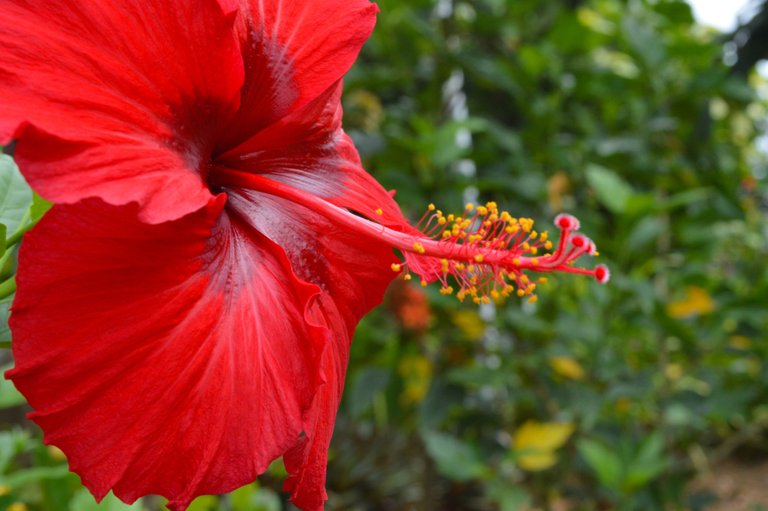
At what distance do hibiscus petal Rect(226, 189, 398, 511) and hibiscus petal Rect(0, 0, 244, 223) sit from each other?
0.28ft

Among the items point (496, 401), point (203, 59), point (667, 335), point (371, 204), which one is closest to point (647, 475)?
point (667, 335)

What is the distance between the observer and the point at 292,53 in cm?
64

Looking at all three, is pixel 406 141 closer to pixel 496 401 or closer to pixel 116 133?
pixel 496 401

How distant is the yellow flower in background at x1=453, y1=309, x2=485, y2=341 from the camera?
2.20m

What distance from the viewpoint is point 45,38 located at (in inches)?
18.1

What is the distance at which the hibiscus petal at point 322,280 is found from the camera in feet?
1.88

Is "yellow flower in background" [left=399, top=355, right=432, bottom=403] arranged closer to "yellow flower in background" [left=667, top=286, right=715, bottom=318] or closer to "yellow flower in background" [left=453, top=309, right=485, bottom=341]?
"yellow flower in background" [left=453, top=309, right=485, bottom=341]

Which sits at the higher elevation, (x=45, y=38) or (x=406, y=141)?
(x=45, y=38)

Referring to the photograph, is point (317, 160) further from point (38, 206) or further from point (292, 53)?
point (38, 206)

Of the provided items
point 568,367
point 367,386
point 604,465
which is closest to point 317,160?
point 604,465

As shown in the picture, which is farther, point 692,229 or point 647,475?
point 692,229

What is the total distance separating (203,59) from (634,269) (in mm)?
1911

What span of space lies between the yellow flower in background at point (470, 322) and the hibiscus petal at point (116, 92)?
1686mm

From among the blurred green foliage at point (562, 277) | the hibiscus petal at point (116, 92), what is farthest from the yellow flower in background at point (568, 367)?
the hibiscus petal at point (116, 92)
